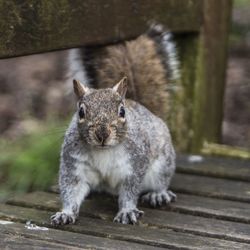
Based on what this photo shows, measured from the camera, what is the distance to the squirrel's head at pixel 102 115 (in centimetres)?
237

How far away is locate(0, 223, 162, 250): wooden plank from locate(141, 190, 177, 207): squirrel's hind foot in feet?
1.43

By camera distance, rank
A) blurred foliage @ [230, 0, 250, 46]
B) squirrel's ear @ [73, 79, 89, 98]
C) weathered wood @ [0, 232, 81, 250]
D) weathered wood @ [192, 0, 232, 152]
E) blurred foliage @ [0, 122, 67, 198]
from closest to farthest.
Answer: weathered wood @ [0, 232, 81, 250]
squirrel's ear @ [73, 79, 89, 98]
blurred foliage @ [0, 122, 67, 198]
weathered wood @ [192, 0, 232, 152]
blurred foliage @ [230, 0, 250, 46]

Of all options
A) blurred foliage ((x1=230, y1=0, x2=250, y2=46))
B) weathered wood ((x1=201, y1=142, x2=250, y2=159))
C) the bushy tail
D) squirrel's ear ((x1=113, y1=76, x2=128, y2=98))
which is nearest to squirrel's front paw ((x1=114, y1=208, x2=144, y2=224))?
squirrel's ear ((x1=113, y1=76, x2=128, y2=98))

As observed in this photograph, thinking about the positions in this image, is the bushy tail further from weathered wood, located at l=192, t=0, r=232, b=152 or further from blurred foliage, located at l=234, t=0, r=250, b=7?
blurred foliage, located at l=234, t=0, r=250, b=7

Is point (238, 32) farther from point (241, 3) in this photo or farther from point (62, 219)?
point (62, 219)

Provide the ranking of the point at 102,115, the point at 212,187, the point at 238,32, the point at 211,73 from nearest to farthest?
the point at 102,115 < the point at 212,187 < the point at 211,73 < the point at 238,32

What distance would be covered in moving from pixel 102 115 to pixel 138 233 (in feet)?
1.18

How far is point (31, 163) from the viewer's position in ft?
11.5

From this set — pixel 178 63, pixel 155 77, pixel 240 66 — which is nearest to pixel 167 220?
pixel 155 77

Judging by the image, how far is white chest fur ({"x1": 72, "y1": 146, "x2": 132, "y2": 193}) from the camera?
2520mm

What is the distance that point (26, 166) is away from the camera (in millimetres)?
3490

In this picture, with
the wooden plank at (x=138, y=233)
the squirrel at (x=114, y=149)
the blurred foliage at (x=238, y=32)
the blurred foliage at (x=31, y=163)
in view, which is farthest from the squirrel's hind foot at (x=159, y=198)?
the blurred foliage at (x=238, y=32)

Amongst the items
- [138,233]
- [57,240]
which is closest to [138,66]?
[138,233]

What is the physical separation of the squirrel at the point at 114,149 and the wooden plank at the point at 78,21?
15 centimetres
